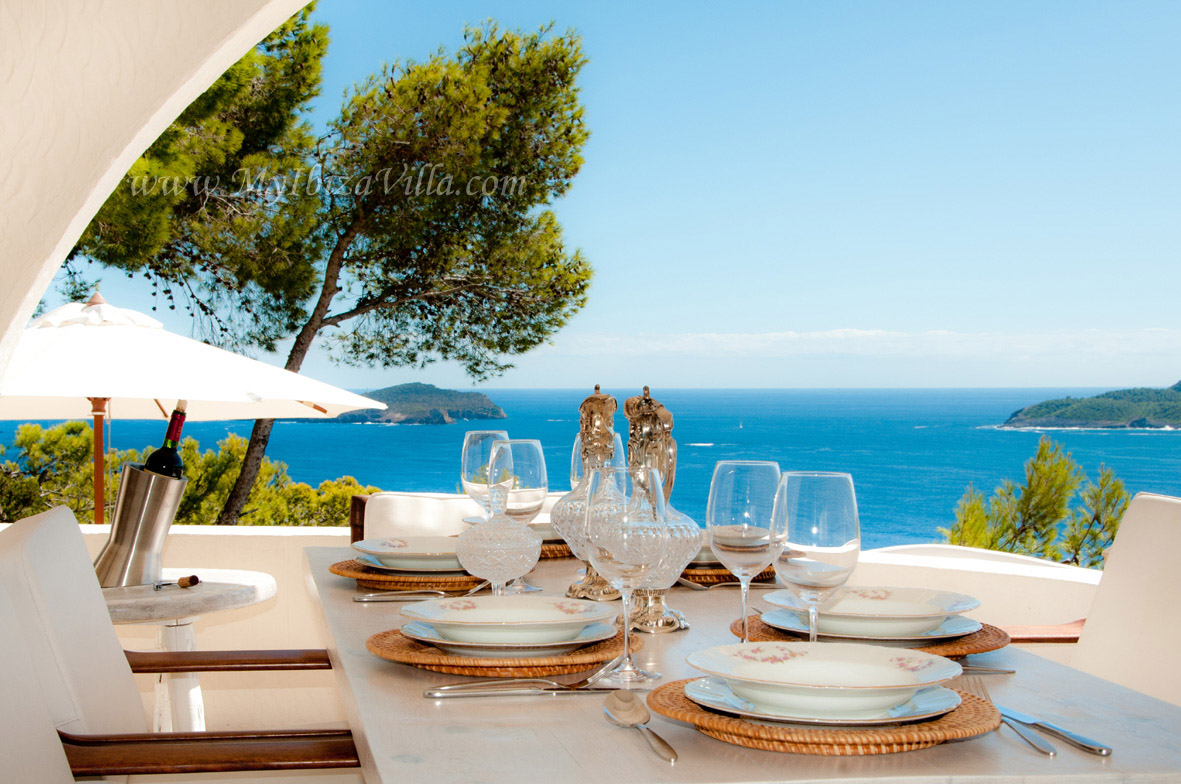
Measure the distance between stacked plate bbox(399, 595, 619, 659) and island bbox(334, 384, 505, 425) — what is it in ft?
82.8

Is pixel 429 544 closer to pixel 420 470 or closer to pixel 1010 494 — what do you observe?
pixel 1010 494

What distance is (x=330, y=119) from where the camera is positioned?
928cm

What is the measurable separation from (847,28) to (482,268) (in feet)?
66.5

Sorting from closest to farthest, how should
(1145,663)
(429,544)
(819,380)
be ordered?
1. (1145,663)
2. (429,544)
3. (819,380)

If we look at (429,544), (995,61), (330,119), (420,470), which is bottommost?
(420,470)

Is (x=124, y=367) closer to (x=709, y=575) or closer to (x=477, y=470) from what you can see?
(x=477, y=470)

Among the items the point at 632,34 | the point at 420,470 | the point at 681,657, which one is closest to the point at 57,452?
the point at 681,657

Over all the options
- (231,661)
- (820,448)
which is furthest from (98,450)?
(820,448)

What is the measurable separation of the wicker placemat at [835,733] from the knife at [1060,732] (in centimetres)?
6

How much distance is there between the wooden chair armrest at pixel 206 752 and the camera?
3.65ft

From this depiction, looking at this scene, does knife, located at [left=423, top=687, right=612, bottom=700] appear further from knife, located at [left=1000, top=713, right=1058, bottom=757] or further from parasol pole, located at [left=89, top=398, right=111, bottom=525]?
parasol pole, located at [left=89, top=398, right=111, bottom=525]

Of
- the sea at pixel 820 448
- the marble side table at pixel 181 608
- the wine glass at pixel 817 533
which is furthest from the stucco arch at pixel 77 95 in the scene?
the sea at pixel 820 448

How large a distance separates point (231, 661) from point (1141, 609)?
59.2 inches

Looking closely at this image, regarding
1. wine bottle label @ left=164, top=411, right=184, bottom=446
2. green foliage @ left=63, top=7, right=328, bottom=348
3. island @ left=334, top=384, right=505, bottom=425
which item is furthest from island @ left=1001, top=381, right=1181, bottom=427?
wine bottle label @ left=164, top=411, right=184, bottom=446
